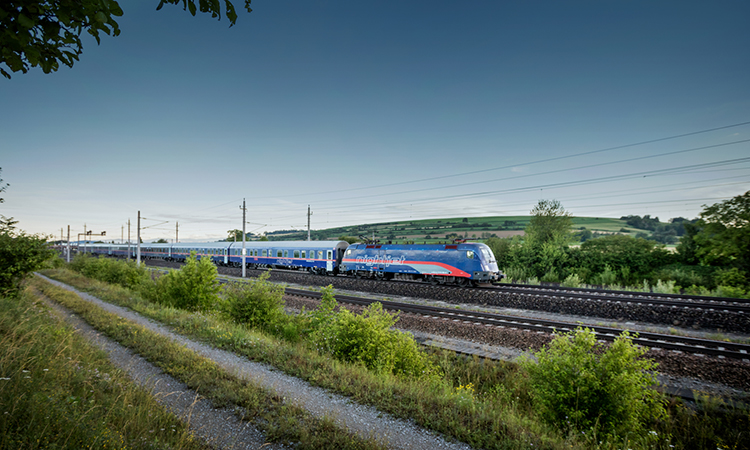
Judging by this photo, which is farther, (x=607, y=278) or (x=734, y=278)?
(x=607, y=278)

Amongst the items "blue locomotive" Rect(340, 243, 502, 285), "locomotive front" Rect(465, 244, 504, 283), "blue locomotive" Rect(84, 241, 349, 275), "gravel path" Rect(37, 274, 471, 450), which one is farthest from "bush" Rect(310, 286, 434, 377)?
"blue locomotive" Rect(84, 241, 349, 275)

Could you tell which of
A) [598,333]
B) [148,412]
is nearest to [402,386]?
[148,412]

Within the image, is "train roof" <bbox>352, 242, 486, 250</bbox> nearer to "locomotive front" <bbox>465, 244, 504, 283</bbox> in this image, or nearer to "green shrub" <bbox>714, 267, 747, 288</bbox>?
"locomotive front" <bbox>465, 244, 504, 283</bbox>

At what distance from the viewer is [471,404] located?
5676mm

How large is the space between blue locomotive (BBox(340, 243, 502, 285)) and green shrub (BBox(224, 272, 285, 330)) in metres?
12.8

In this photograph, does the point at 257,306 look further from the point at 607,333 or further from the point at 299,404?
the point at 607,333

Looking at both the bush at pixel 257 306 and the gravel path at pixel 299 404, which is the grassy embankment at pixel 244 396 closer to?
the gravel path at pixel 299 404

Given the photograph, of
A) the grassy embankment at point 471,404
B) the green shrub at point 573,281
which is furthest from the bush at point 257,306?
the green shrub at point 573,281

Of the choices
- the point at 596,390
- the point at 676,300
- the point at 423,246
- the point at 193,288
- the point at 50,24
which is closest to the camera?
the point at 50,24

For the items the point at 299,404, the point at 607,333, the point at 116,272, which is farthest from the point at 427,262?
the point at 116,272

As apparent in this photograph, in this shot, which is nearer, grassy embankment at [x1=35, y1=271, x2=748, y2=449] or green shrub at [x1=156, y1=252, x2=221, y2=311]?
grassy embankment at [x1=35, y1=271, x2=748, y2=449]

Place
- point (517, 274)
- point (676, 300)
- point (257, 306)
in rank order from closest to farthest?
point (257, 306), point (676, 300), point (517, 274)

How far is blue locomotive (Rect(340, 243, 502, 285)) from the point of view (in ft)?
67.2

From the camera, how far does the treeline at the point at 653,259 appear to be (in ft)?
44.9
